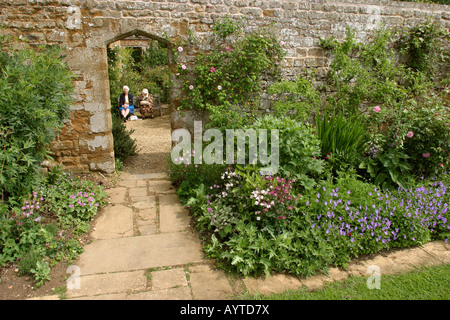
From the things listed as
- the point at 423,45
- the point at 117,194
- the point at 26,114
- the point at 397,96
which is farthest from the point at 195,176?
the point at 423,45

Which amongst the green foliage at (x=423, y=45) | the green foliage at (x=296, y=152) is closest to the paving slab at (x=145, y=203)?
the green foliage at (x=296, y=152)

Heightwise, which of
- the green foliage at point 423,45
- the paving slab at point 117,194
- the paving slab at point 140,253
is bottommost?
the paving slab at point 140,253

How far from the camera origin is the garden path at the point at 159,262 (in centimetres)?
293

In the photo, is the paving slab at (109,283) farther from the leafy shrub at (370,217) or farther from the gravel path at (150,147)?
the gravel path at (150,147)

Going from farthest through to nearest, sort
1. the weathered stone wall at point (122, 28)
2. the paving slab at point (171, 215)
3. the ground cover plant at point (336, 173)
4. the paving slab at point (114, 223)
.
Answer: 1. the weathered stone wall at point (122, 28)
2. the paving slab at point (171, 215)
3. the paving slab at point (114, 223)
4. the ground cover plant at point (336, 173)

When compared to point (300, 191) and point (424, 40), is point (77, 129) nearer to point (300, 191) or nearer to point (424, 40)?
point (300, 191)

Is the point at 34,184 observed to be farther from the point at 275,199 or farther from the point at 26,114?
the point at 275,199

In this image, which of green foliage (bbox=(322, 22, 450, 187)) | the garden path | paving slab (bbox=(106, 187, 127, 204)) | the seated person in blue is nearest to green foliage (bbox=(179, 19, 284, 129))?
green foliage (bbox=(322, 22, 450, 187))

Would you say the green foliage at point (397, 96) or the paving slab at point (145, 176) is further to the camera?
the paving slab at point (145, 176)

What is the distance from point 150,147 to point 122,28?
9.36 ft

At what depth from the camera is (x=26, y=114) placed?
356cm

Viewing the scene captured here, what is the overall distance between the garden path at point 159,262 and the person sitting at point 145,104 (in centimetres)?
619

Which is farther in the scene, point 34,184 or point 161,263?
point 34,184
